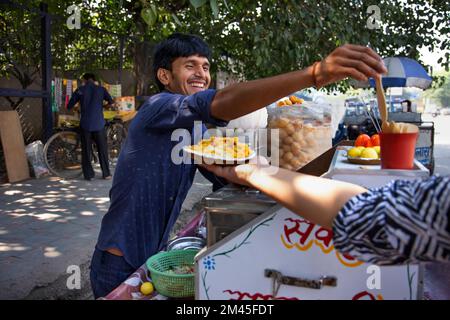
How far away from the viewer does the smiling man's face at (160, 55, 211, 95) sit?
1.85 meters

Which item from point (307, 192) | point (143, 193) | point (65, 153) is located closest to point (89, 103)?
point (65, 153)

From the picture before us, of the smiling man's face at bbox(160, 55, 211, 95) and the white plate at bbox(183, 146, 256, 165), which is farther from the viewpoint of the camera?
the smiling man's face at bbox(160, 55, 211, 95)

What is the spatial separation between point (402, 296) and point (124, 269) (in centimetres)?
108

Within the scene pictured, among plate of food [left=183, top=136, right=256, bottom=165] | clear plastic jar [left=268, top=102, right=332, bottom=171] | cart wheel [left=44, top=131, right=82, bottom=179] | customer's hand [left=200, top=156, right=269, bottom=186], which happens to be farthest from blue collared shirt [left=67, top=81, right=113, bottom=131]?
customer's hand [left=200, top=156, right=269, bottom=186]

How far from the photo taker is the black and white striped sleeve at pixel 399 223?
78 cm

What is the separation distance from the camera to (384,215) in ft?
2.67

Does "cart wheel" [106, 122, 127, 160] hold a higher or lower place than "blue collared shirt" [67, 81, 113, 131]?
lower

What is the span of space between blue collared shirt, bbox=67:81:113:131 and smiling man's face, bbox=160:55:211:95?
5.67 m

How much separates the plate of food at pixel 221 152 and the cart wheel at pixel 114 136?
7862 mm

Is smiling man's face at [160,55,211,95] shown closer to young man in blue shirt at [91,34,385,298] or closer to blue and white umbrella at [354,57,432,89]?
young man in blue shirt at [91,34,385,298]

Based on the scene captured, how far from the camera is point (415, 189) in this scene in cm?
81

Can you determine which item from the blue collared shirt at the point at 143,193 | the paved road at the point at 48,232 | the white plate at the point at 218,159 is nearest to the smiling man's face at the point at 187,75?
the blue collared shirt at the point at 143,193

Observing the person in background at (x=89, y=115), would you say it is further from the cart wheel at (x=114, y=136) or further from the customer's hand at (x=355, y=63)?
the customer's hand at (x=355, y=63)
